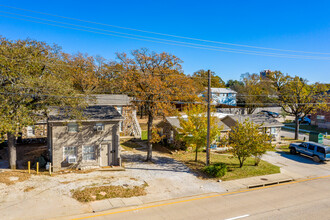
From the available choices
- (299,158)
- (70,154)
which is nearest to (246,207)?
(70,154)

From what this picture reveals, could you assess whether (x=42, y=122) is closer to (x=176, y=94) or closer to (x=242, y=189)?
(x=176, y=94)

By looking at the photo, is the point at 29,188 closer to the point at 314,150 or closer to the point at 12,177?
the point at 12,177

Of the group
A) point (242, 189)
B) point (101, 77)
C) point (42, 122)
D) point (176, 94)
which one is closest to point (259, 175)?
point (242, 189)

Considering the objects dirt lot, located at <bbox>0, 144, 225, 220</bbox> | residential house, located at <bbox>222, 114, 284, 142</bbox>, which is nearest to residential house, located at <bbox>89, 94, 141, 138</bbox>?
dirt lot, located at <bbox>0, 144, 225, 220</bbox>

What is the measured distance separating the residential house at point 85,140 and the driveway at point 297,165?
49.8 feet

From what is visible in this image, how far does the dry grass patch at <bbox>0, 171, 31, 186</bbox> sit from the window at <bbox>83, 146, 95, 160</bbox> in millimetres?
4135

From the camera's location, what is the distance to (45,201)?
1327 centimetres

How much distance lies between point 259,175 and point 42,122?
23.0 metres

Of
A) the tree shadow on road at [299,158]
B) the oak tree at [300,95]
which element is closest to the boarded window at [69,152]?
the tree shadow on road at [299,158]

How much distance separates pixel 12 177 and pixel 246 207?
15676 mm

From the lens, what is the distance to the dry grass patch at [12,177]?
1557 cm

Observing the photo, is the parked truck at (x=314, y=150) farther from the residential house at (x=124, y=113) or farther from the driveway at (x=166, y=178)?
the residential house at (x=124, y=113)

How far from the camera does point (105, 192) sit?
1460cm

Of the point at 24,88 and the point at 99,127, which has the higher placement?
the point at 24,88
